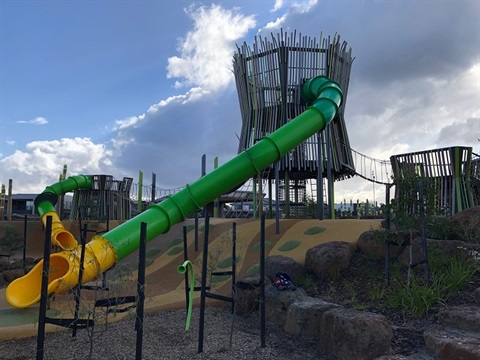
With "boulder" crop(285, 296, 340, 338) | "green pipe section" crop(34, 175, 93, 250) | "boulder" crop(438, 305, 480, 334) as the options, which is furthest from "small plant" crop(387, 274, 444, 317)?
"green pipe section" crop(34, 175, 93, 250)

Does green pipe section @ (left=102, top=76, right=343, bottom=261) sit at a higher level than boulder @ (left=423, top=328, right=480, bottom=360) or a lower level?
higher

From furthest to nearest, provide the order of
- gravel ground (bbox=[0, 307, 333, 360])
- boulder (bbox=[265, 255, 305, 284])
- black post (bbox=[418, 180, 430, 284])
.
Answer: boulder (bbox=[265, 255, 305, 284]), black post (bbox=[418, 180, 430, 284]), gravel ground (bbox=[0, 307, 333, 360])

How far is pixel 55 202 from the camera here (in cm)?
1875

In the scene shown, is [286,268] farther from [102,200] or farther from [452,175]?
[102,200]

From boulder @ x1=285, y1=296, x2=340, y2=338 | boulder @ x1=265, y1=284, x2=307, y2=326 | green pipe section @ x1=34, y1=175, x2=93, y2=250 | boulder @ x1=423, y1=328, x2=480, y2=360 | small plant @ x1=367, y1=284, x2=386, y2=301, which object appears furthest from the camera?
green pipe section @ x1=34, y1=175, x2=93, y2=250

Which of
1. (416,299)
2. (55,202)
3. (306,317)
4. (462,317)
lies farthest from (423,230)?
(55,202)

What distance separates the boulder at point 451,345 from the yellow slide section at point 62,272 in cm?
616

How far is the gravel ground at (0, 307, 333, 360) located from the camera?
6441 mm

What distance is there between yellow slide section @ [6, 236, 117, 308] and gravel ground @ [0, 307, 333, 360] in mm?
1401

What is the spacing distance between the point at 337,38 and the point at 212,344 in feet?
55.8

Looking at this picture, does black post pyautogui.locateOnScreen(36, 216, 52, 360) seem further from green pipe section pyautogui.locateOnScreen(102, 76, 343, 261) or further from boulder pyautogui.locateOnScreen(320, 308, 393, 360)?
green pipe section pyautogui.locateOnScreen(102, 76, 343, 261)

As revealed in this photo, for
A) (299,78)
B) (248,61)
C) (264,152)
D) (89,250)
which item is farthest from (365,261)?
(248,61)

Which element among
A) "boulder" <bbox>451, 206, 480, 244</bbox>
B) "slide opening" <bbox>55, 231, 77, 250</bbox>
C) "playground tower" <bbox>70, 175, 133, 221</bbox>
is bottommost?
"slide opening" <bbox>55, 231, 77, 250</bbox>

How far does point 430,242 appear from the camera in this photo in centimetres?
917
